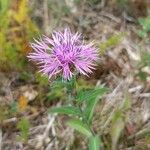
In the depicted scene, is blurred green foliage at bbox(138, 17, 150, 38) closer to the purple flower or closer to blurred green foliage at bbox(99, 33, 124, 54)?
blurred green foliage at bbox(99, 33, 124, 54)

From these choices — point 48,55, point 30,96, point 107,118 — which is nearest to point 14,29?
point 30,96

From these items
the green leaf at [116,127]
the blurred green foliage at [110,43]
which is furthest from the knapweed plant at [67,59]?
the blurred green foliage at [110,43]

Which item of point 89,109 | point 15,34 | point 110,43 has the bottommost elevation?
point 89,109

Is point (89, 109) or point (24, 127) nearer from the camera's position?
point (89, 109)

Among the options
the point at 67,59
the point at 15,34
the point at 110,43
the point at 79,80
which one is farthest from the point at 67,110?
Result: the point at 15,34

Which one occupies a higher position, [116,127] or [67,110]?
[67,110]

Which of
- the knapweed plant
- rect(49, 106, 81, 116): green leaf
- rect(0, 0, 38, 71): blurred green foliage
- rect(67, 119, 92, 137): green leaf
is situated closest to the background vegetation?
rect(0, 0, 38, 71): blurred green foliage

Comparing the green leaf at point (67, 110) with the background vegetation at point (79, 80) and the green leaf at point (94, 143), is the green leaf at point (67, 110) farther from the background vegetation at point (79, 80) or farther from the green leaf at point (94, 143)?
the background vegetation at point (79, 80)

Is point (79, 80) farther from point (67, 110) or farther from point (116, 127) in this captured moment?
point (67, 110)
